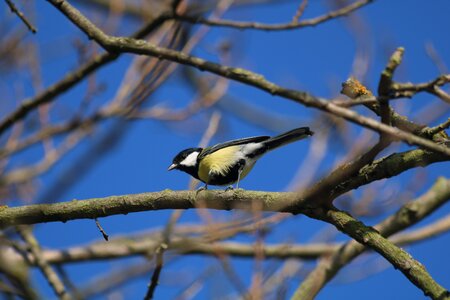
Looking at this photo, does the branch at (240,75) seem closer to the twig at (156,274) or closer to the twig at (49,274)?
the twig at (156,274)

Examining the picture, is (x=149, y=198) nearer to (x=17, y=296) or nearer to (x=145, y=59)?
(x=17, y=296)

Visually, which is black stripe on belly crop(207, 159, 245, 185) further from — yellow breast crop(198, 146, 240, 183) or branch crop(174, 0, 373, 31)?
branch crop(174, 0, 373, 31)

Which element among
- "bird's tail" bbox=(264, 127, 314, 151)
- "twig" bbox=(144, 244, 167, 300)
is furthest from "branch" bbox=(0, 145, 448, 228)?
"bird's tail" bbox=(264, 127, 314, 151)

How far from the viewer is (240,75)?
2455 millimetres

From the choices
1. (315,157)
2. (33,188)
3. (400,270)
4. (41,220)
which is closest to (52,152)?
(33,188)

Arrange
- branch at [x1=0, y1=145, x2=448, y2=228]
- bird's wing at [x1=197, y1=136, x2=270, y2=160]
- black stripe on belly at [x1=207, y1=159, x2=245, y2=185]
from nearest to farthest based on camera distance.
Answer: branch at [x1=0, y1=145, x2=448, y2=228] < bird's wing at [x1=197, y1=136, x2=270, y2=160] < black stripe on belly at [x1=207, y1=159, x2=245, y2=185]

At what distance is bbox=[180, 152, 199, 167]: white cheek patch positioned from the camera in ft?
19.4

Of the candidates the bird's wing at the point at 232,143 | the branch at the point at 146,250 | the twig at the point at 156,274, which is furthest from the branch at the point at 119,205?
the branch at the point at 146,250

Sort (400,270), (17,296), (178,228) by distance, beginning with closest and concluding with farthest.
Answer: (400,270) < (17,296) < (178,228)

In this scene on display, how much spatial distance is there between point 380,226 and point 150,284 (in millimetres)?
2122

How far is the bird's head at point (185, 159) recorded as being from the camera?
5973 millimetres

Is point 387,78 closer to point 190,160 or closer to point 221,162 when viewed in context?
point 221,162

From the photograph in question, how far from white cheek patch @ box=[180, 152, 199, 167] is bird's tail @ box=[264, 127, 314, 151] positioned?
1.13 meters

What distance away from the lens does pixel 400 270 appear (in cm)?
265
